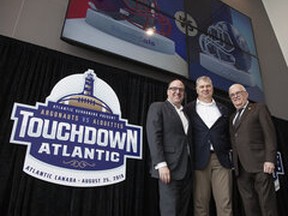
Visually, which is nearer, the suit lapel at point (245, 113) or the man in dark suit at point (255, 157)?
the man in dark suit at point (255, 157)

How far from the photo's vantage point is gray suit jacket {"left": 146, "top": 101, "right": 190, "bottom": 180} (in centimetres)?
122

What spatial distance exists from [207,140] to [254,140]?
0.28m

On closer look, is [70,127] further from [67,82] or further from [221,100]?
[221,100]

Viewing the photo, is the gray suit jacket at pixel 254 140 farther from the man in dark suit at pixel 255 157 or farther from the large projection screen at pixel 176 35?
the large projection screen at pixel 176 35

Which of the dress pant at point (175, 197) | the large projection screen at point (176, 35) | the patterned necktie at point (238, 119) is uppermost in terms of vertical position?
the large projection screen at point (176, 35)

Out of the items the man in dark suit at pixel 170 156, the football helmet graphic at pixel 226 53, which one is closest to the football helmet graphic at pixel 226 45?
Answer: the football helmet graphic at pixel 226 53

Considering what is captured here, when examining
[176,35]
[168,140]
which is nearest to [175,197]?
[168,140]

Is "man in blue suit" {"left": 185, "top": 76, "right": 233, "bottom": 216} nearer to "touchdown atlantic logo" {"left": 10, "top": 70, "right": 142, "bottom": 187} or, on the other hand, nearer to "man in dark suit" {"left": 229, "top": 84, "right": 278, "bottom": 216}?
"man in dark suit" {"left": 229, "top": 84, "right": 278, "bottom": 216}

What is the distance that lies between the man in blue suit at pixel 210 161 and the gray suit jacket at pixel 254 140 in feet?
0.23

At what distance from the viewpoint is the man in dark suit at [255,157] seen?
132 centimetres

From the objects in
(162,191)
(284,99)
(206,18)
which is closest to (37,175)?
(162,191)

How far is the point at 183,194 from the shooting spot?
123cm

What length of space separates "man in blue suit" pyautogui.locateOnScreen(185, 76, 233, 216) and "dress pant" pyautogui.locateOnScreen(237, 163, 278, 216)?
11 cm

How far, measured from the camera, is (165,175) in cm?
116
